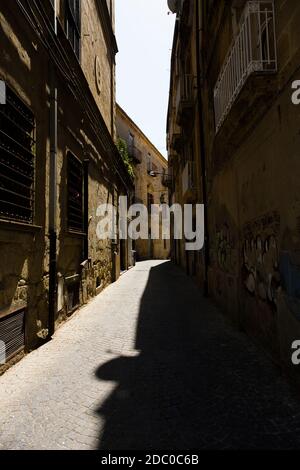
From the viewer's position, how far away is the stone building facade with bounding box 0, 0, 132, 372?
15.1 feet

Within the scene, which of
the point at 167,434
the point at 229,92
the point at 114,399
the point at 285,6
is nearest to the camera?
the point at 167,434

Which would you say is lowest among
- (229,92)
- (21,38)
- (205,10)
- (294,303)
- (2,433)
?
(2,433)

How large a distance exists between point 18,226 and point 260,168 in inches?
136

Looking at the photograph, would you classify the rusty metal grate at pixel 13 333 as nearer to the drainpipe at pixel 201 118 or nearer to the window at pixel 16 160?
the window at pixel 16 160

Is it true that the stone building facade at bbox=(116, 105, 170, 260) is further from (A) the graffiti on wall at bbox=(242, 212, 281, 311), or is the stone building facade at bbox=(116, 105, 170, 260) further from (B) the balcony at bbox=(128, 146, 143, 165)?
(A) the graffiti on wall at bbox=(242, 212, 281, 311)

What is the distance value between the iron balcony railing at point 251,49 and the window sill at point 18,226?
3.43m

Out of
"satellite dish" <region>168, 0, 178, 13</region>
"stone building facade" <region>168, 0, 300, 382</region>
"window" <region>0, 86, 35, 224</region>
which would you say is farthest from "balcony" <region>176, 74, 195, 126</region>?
"window" <region>0, 86, 35, 224</region>

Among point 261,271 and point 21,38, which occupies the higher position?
point 21,38

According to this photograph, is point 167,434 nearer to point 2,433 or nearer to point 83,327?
point 2,433

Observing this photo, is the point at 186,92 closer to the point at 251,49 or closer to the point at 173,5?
the point at 173,5

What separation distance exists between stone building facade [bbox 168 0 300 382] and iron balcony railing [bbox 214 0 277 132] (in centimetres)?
1

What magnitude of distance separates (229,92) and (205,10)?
16.2ft

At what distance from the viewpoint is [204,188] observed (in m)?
10.4
